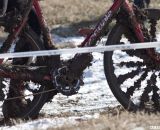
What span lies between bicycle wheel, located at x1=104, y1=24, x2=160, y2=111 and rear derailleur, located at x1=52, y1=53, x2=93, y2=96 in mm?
265

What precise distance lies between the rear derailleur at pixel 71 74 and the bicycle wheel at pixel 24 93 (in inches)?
7.4

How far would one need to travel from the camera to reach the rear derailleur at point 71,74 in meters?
6.70

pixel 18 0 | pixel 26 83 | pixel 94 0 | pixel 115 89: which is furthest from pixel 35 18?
pixel 94 0

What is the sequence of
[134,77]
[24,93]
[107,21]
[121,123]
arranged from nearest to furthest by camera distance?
1. [121,123]
2. [107,21]
3. [24,93]
4. [134,77]

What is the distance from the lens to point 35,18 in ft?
22.7

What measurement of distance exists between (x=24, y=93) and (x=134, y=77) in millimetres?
1322

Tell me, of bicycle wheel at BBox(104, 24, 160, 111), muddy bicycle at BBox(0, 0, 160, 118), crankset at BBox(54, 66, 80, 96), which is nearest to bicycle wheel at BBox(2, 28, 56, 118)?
muddy bicycle at BBox(0, 0, 160, 118)

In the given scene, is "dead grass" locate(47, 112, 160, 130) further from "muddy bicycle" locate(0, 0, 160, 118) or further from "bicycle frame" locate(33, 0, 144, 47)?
"bicycle frame" locate(33, 0, 144, 47)

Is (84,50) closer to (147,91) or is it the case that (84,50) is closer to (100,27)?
A: (100,27)

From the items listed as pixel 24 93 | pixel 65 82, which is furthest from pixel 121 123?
pixel 24 93

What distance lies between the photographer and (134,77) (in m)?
7.05

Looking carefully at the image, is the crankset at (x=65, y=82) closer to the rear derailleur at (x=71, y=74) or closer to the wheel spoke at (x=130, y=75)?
the rear derailleur at (x=71, y=74)

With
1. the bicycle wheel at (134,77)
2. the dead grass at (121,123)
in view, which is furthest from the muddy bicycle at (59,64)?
the dead grass at (121,123)

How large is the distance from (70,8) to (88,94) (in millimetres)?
9817
